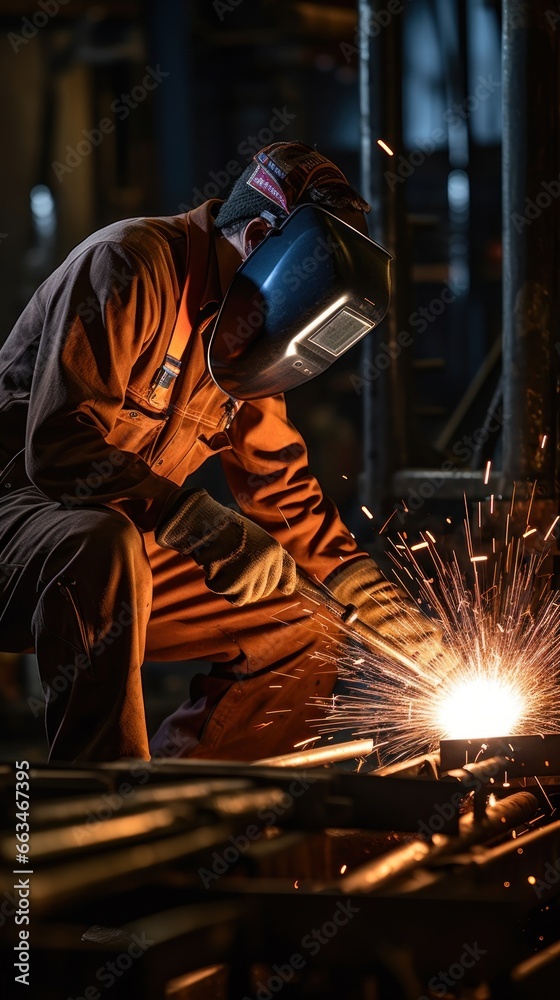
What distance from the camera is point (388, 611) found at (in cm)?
311

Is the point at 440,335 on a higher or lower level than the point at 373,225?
higher

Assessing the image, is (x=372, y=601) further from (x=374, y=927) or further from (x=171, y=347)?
(x=374, y=927)

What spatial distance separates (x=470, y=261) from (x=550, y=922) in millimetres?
7382

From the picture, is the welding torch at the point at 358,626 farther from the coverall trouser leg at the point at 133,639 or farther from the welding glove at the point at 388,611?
the coverall trouser leg at the point at 133,639

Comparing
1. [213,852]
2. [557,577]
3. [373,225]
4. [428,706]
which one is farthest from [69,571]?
[373,225]

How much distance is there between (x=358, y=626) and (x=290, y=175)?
1145 millimetres

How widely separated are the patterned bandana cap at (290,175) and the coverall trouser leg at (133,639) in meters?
0.82

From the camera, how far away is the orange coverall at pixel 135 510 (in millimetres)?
2490

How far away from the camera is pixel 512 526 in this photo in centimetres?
358
